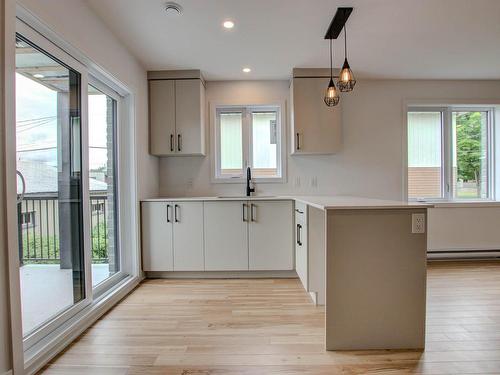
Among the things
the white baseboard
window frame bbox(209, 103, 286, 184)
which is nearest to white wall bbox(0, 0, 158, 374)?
window frame bbox(209, 103, 286, 184)

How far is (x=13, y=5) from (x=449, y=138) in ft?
15.9

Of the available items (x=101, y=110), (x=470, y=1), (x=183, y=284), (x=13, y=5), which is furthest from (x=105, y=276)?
(x=470, y=1)

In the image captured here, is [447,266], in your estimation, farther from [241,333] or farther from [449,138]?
[241,333]

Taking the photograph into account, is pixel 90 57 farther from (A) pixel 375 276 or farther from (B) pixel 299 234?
(A) pixel 375 276

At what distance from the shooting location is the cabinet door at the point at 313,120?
3482 mm

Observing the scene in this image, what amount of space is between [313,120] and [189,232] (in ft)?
6.77

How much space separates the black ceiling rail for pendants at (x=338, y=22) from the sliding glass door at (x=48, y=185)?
218 cm

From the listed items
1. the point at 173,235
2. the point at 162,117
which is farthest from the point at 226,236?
the point at 162,117

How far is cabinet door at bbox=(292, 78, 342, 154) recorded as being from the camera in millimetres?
3482

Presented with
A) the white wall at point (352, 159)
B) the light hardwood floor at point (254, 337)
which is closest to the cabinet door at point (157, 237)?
the light hardwood floor at point (254, 337)

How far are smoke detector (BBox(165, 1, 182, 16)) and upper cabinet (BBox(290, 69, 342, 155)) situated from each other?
5.43 feet

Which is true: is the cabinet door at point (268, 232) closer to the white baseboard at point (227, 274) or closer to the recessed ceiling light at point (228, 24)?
the white baseboard at point (227, 274)

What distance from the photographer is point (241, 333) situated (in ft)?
6.79

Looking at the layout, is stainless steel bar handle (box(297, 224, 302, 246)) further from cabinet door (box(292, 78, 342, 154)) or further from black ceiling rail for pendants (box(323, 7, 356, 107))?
black ceiling rail for pendants (box(323, 7, 356, 107))
